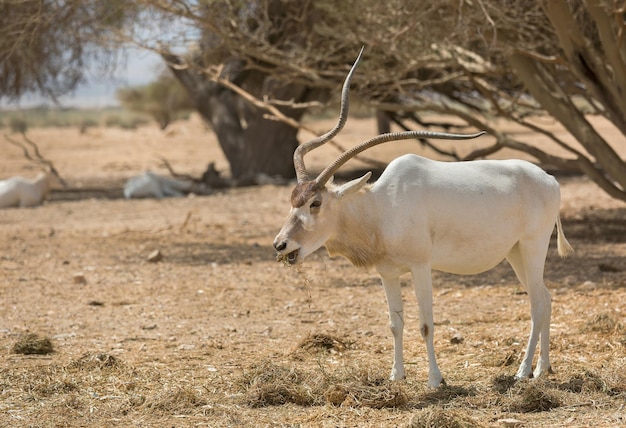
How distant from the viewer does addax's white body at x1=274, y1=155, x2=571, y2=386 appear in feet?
18.1

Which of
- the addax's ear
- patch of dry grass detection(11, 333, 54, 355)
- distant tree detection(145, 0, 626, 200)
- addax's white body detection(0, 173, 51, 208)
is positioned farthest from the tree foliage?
patch of dry grass detection(11, 333, 54, 355)

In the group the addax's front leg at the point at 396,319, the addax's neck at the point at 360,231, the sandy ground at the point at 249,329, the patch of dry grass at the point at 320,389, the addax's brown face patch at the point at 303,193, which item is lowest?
the sandy ground at the point at 249,329

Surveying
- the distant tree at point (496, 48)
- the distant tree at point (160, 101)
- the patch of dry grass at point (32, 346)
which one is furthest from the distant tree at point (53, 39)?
the distant tree at point (160, 101)

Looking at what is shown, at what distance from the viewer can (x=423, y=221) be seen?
5539 millimetres

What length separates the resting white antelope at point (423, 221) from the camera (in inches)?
217

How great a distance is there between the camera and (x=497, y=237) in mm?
5699

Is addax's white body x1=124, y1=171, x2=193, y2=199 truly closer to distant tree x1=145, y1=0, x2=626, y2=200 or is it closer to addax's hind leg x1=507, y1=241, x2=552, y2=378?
distant tree x1=145, y1=0, x2=626, y2=200

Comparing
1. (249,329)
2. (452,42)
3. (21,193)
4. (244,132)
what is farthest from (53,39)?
(249,329)

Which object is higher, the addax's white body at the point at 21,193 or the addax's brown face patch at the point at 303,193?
the addax's brown face patch at the point at 303,193

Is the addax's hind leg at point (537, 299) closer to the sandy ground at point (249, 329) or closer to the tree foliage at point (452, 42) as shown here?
the sandy ground at point (249, 329)

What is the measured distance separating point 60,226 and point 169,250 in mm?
2827

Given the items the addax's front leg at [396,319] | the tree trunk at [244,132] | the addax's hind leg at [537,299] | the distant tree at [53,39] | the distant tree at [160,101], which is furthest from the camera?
the distant tree at [160,101]

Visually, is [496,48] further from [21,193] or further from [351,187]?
[21,193]

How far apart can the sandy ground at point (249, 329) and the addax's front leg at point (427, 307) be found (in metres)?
0.12
